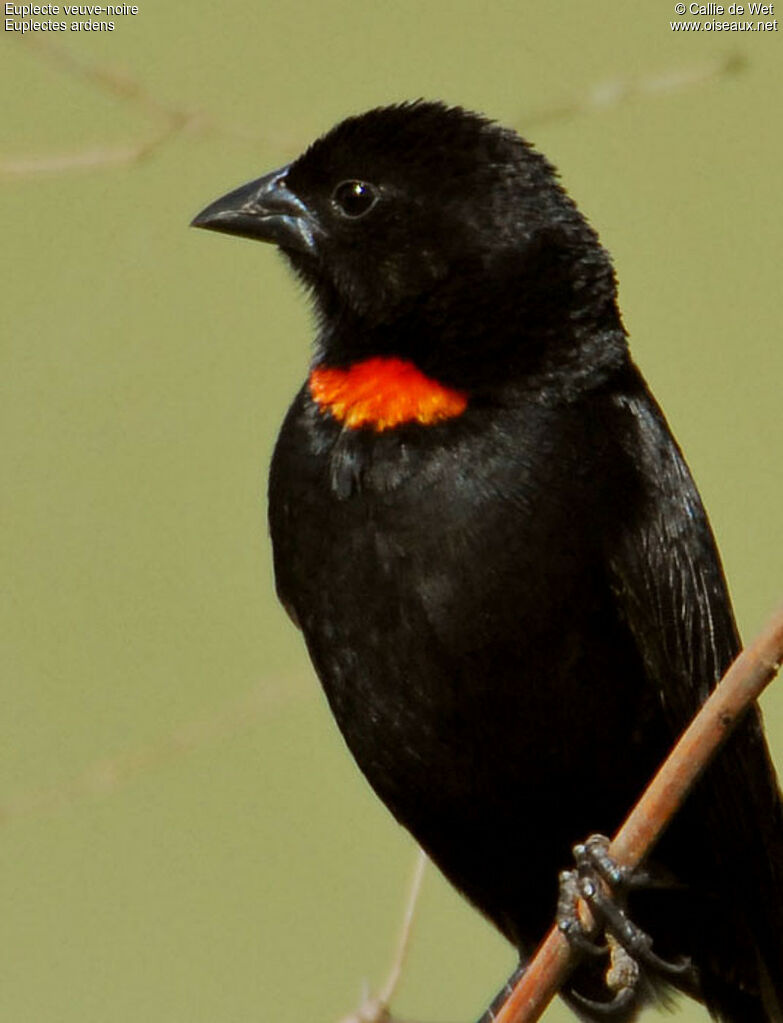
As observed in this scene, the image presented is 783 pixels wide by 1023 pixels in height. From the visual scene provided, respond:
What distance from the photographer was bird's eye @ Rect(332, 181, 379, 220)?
168 inches

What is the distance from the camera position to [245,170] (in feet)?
23.8

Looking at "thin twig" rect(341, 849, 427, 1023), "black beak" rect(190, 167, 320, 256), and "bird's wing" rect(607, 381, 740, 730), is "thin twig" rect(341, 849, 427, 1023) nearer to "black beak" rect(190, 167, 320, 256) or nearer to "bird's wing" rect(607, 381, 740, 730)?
"bird's wing" rect(607, 381, 740, 730)

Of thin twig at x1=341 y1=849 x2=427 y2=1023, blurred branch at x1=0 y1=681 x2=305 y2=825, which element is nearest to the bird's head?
→ blurred branch at x1=0 y1=681 x2=305 y2=825

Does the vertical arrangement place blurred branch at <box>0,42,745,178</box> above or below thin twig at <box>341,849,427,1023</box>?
above

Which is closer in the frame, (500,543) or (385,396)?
(500,543)

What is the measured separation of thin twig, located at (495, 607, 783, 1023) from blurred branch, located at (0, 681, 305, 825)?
1285 millimetres

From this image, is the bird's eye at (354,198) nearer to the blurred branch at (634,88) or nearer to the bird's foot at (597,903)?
the blurred branch at (634,88)

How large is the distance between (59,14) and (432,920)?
2.64 metres

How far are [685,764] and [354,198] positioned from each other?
62.2 inches

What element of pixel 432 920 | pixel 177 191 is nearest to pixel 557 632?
pixel 432 920

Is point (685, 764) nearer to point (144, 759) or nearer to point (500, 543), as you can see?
point (500, 543)

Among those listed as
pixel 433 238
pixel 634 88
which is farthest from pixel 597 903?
pixel 634 88

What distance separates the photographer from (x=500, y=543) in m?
3.86

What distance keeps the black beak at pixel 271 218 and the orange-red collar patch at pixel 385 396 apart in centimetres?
36
